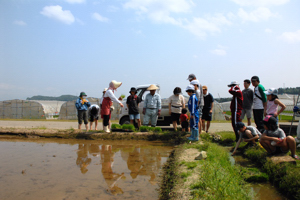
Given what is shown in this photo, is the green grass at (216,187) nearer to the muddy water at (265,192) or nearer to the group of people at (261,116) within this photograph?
the muddy water at (265,192)

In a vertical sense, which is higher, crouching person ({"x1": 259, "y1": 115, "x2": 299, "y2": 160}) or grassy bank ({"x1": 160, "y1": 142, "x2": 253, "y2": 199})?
crouching person ({"x1": 259, "y1": 115, "x2": 299, "y2": 160})

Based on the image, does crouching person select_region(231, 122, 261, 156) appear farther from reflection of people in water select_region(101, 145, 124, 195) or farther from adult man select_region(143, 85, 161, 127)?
adult man select_region(143, 85, 161, 127)

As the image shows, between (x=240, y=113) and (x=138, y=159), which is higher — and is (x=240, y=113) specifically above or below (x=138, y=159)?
above

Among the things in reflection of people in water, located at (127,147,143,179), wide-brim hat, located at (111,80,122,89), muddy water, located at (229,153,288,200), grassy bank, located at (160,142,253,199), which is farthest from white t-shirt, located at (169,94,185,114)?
muddy water, located at (229,153,288,200)

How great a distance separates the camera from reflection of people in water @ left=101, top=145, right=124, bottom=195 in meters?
3.41

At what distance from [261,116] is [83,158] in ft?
15.1

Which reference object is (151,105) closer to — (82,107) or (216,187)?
(82,107)

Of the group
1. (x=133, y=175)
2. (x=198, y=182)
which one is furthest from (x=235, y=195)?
(x=133, y=175)

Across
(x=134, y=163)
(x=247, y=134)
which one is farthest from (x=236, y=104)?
(x=134, y=163)

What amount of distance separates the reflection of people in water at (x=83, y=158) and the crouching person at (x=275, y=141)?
3254mm

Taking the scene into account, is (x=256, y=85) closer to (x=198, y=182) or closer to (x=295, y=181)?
(x=295, y=181)

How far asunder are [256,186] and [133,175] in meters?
1.78

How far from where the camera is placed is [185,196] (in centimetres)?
283

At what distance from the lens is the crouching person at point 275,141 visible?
A: 14.9ft
